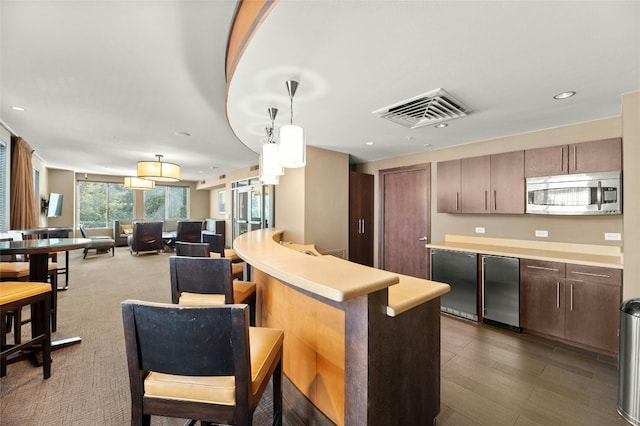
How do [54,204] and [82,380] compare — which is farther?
[54,204]

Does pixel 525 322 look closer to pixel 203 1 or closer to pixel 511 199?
pixel 511 199

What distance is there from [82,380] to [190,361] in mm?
1962

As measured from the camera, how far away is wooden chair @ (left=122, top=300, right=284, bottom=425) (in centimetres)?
87

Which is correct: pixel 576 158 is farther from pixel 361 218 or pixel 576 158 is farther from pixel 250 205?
pixel 250 205

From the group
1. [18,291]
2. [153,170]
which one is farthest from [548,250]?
[153,170]

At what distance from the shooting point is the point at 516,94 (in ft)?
7.48

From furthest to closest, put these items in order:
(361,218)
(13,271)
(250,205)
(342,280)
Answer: (250,205)
(361,218)
(13,271)
(342,280)

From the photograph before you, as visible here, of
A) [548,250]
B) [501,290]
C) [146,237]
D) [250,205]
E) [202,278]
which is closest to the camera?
[202,278]

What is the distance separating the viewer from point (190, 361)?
0.90m

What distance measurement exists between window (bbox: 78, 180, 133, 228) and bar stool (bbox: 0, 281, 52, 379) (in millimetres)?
8971

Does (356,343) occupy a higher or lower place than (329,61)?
lower

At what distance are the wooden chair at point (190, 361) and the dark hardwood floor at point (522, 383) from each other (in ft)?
5.14

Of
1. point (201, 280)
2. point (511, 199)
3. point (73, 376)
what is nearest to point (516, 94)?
point (511, 199)

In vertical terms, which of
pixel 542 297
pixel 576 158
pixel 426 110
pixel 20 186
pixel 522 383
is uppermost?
pixel 426 110
